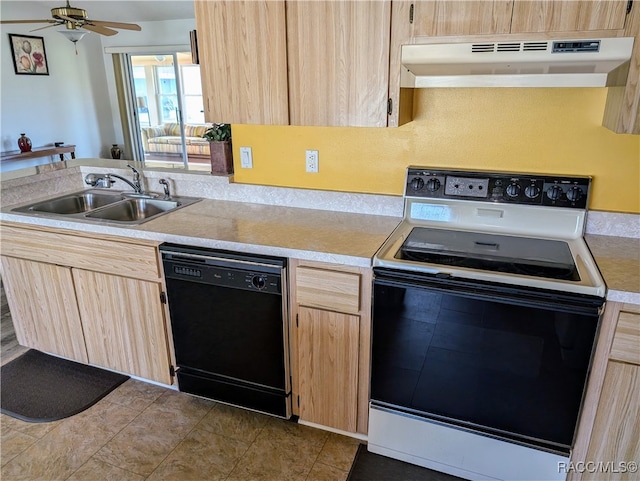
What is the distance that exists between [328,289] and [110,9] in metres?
5.80

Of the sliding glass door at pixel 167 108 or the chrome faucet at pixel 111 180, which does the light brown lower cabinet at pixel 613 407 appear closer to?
the chrome faucet at pixel 111 180

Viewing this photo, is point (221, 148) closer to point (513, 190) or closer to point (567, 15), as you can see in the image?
point (513, 190)

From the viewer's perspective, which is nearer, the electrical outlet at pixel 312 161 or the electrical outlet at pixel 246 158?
the electrical outlet at pixel 312 161

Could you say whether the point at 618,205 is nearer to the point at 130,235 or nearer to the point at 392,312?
the point at 392,312

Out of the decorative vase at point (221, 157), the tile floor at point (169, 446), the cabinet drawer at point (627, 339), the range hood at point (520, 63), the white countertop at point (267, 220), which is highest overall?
the range hood at point (520, 63)

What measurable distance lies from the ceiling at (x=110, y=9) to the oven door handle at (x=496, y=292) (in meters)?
5.29

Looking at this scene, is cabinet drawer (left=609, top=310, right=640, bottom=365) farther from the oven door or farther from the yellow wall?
the yellow wall

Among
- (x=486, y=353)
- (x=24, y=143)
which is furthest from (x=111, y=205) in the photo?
(x=24, y=143)

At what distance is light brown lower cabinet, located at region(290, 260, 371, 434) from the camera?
172 cm

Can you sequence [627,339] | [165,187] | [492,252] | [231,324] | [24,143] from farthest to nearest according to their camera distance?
[24,143], [165,187], [231,324], [492,252], [627,339]

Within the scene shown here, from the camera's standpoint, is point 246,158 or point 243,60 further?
point 246,158

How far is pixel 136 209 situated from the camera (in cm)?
255

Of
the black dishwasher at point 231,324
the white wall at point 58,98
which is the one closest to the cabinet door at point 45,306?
the black dishwasher at point 231,324

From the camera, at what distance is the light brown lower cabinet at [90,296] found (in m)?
2.06
